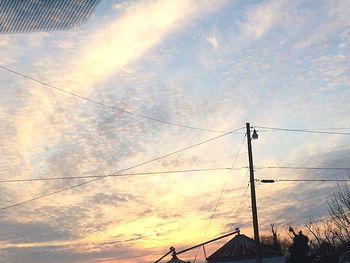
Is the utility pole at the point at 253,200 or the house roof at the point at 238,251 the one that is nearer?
the utility pole at the point at 253,200

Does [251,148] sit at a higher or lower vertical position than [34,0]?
higher

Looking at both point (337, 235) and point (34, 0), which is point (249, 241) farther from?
point (34, 0)

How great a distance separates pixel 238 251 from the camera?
51312 millimetres

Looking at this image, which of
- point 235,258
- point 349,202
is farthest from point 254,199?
point 349,202

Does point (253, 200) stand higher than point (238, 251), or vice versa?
point (238, 251)

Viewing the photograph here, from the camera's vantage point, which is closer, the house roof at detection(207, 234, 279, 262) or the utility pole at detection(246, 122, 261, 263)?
the utility pole at detection(246, 122, 261, 263)

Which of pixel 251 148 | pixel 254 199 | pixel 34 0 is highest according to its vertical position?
pixel 251 148

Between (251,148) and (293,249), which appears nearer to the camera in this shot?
(251,148)

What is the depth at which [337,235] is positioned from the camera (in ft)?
206

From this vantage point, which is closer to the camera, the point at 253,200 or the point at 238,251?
the point at 253,200

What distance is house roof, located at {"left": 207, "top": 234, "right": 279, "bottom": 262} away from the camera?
50656 mm

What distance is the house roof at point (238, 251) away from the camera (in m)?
50.7

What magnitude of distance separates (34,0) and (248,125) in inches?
905

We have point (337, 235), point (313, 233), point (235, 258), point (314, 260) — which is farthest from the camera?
point (313, 233)
